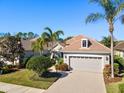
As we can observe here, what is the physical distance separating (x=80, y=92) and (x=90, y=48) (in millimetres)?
15228

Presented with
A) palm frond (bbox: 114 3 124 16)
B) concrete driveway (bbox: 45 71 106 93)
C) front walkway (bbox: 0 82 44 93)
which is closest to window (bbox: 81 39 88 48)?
concrete driveway (bbox: 45 71 106 93)

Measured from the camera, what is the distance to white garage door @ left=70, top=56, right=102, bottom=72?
35.2m

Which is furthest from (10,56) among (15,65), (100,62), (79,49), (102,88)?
(102,88)

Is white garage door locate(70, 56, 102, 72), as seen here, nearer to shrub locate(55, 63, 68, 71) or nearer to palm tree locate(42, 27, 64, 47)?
shrub locate(55, 63, 68, 71)

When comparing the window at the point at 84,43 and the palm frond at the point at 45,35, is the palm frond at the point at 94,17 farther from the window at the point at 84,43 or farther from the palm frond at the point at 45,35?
the palm frond at the point at 45,35

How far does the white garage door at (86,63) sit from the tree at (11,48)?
8922 mm

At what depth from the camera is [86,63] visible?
36.1m

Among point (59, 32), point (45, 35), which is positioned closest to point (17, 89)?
point (45, 35)

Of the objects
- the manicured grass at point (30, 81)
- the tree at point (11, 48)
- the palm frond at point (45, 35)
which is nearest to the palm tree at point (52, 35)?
the palm frond at point (45, 35)

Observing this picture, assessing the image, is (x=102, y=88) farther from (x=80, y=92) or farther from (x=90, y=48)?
(x=90, y=48)

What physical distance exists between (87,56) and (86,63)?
3.66 feet

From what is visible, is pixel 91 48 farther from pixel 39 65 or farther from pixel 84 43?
pixel 39 65

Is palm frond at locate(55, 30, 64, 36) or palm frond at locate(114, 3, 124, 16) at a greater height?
palm frond at locate(114, 3, 124, 16)

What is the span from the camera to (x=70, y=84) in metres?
25.3
